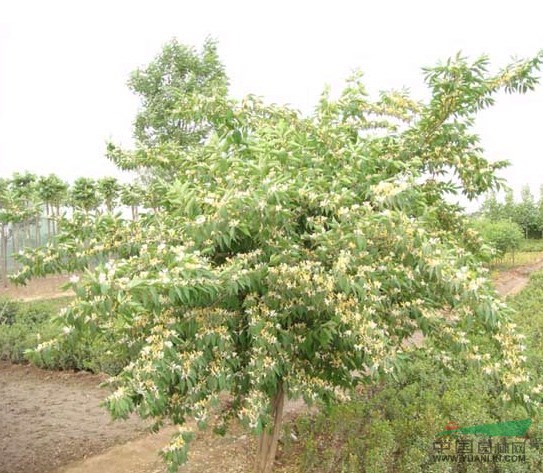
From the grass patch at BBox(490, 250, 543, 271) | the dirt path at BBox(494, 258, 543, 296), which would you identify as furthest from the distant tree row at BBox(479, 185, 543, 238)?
the dirt path at BBox(494, 258, 543, 296)

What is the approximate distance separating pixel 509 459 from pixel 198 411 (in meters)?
3.70

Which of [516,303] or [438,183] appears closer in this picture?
[438,183]

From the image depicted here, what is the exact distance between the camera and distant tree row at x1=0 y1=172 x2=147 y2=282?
4.25m

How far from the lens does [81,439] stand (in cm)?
733

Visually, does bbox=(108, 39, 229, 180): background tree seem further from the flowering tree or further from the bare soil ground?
the flowering tree

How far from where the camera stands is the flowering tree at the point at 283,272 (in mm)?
3186

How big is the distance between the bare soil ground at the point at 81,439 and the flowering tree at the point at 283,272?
1.91 meters

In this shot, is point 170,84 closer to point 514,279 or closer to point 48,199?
point 48,199

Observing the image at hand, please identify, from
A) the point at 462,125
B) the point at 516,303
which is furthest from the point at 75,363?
the point at 516,303

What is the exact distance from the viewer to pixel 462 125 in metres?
4.91

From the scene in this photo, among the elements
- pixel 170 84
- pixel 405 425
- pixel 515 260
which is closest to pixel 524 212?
pixel 515 260

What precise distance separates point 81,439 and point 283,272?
18.1 feet

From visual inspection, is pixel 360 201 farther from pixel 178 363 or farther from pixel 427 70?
pixel 178 363

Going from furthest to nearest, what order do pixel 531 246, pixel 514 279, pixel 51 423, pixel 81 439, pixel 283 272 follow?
pixel 531 246 → pixel 514 279 → pixel 51 423 → pixel 81 439 → pixel 283 272
